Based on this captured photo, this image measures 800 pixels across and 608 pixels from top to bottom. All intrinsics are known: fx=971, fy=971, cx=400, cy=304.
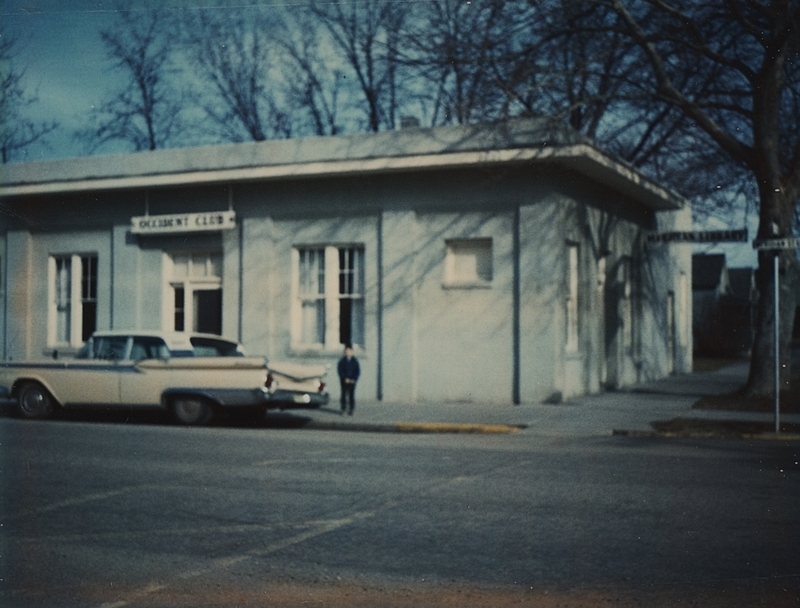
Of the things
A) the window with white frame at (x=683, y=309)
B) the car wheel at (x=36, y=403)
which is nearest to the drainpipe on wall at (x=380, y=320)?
the car wheel at (x=36, y=403)

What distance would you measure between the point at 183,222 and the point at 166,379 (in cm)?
298

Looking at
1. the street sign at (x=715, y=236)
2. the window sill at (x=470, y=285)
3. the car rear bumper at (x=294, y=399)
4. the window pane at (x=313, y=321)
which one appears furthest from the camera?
the window pane at (x=313, y=321)

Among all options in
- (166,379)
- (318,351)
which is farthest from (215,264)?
(166,379)

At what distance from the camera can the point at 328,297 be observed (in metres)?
20.8

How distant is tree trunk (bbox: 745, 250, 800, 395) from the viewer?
59.2 feet

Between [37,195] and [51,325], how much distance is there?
3.70 meters

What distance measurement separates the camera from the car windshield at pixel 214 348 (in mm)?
15867

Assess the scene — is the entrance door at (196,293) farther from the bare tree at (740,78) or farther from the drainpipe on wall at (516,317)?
the bare tree at (740,78)

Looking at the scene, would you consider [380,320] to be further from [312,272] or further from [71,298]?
[71,298]

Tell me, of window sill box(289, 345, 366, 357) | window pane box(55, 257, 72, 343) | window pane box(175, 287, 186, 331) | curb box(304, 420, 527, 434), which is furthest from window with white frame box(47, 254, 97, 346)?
window sill box(289, 345, 366, 357)

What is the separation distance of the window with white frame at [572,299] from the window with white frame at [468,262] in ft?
5.92

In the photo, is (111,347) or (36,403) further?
(111,347)

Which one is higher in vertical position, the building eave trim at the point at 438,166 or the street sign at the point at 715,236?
the building eave trim at the point at 438,166

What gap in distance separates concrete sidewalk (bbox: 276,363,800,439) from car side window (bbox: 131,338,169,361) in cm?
291
